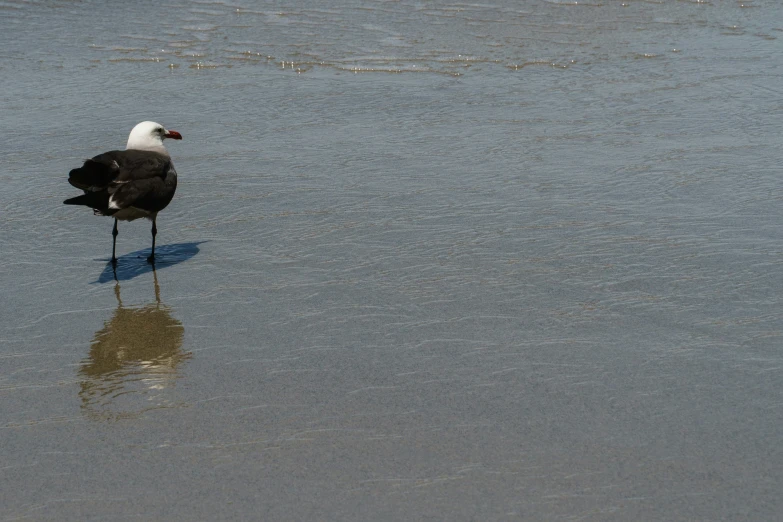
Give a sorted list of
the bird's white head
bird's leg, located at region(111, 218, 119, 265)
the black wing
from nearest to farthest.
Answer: the black wing
bird's leg, located at region(111, 218, 119, 265)
the bird's white head

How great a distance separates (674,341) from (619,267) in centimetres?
96

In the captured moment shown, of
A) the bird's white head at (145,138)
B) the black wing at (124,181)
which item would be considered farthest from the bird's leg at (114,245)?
the bird's white head at (145,138)

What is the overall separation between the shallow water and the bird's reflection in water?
0.6 inches

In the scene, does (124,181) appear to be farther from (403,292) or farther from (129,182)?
(403,292)

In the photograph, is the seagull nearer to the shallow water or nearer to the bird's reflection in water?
the shallow water

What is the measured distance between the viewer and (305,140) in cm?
815

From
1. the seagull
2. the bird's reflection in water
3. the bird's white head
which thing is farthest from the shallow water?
the bird's white head

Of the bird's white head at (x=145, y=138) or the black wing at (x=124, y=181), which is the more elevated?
the bird's white head at (x=145, y=138)

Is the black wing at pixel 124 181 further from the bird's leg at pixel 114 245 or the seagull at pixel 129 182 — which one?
the bird's leg at pixel 114 245

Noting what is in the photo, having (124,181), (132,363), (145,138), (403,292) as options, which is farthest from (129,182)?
(403,292)

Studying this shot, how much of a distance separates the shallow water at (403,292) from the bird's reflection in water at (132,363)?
0.02 metres

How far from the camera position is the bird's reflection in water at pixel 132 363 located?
4.30m

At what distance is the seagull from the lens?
5855 millimetres

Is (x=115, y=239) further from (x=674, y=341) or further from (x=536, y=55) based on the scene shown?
(x=536, y=55)
